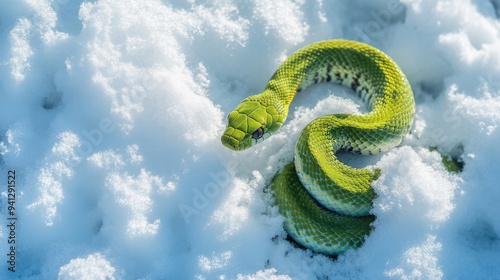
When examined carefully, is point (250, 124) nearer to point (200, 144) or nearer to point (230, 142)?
point (230, 142)

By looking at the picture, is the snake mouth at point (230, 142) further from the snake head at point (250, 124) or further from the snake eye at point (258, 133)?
the snake eye at point (258, 133)

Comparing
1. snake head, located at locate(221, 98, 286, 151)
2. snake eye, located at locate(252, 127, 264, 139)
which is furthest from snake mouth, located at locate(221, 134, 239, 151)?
snake eye, located at locate(252, 127, 264, 139)

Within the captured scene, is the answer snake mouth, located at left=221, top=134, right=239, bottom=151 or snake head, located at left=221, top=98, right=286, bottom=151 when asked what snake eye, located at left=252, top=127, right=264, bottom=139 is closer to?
snake head, located at left=221, top=98, right=286, bottom=151

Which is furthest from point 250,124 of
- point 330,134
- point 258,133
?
point 330,134

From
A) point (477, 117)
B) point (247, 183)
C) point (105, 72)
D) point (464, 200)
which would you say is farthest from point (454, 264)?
point (105, 72)

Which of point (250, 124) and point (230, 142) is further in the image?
point (250, 124)

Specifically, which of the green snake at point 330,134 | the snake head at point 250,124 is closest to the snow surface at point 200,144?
the green snake at point 330,134
